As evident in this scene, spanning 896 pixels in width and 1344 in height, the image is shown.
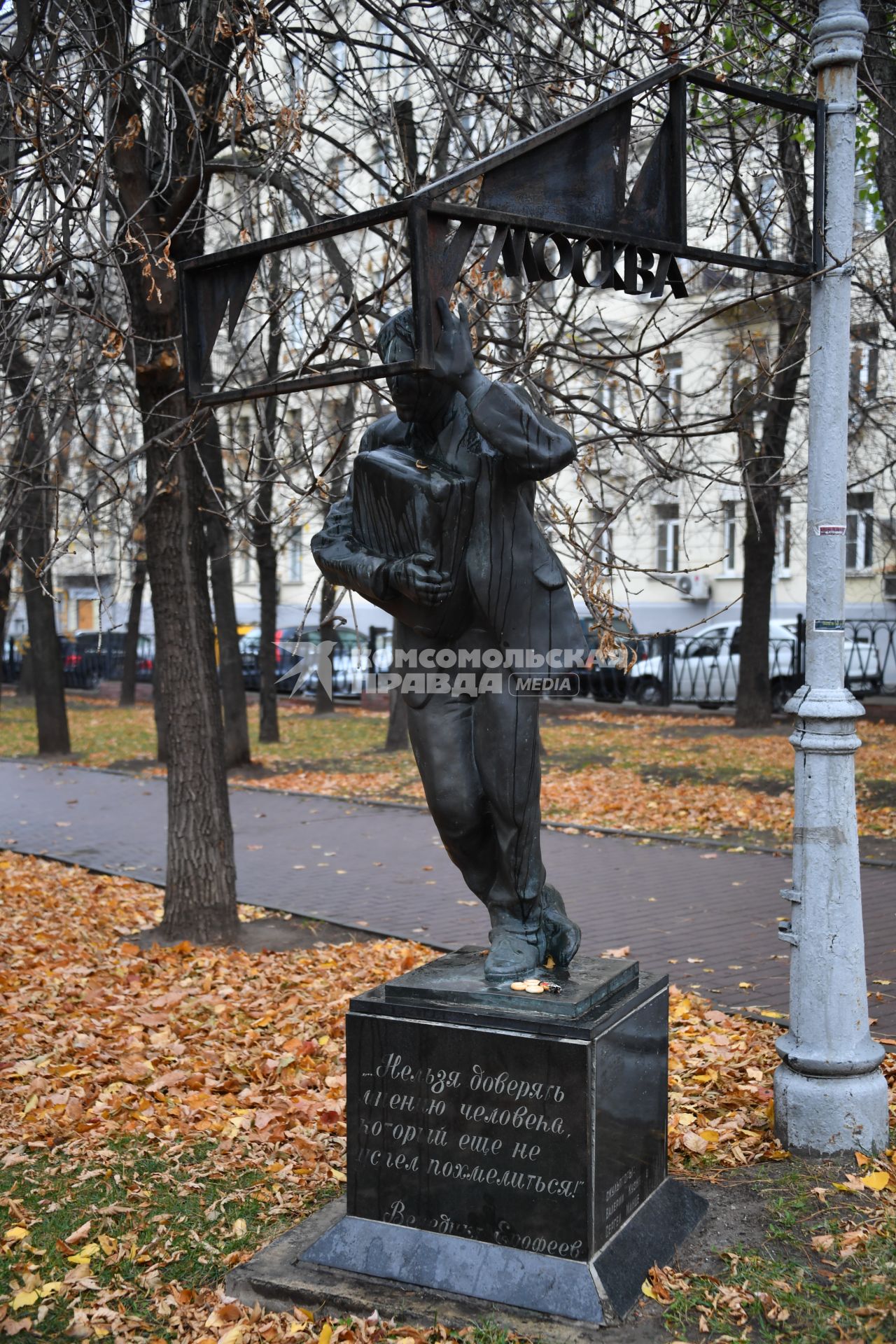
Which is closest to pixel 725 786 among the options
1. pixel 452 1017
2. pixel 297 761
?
pixel 297 761

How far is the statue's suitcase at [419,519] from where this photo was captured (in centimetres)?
405

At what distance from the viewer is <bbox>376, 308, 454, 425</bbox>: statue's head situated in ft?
13.0

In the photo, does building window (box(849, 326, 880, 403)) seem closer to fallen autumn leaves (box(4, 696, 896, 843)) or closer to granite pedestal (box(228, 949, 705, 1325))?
fallen autumn leaves (box(4, 696, 896, 843))

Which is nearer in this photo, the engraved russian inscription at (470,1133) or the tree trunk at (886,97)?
the engraved russian inscription at (470,1133)

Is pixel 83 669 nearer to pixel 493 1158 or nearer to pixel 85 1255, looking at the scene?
pixel 85 1255

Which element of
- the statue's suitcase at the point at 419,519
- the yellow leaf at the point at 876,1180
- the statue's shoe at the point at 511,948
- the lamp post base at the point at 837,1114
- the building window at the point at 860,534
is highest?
the building window at the point at 860,534

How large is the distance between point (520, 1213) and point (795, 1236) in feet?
3.12

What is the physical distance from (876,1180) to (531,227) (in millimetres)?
3412

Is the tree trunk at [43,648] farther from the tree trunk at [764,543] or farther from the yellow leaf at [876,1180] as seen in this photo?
the yellow leaf at [876,1180]

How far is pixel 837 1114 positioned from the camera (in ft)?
15.7

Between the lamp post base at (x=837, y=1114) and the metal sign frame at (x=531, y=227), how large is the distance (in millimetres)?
2971

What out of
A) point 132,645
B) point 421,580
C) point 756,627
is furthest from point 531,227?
point 132,645

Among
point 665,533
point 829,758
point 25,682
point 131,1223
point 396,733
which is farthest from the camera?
point 25,682

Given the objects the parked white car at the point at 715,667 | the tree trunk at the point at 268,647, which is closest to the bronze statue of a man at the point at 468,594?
the tree trunk at the point at 268,647
